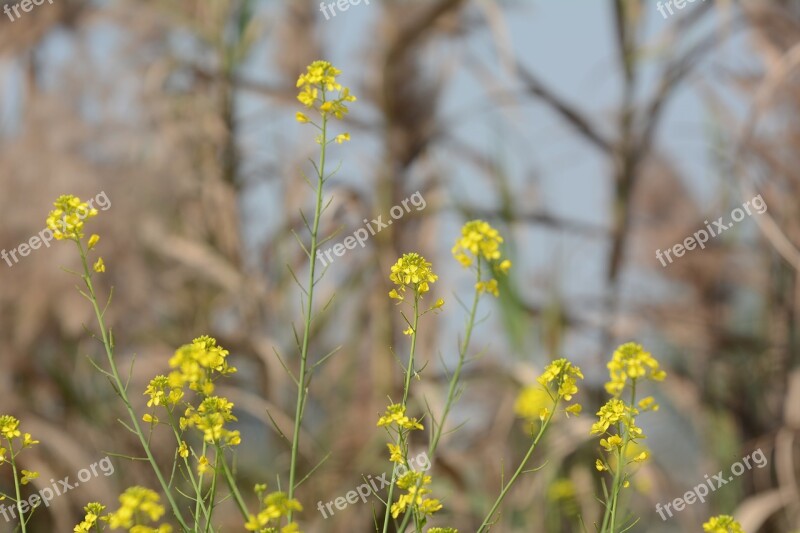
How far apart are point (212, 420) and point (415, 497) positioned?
0.19 metres

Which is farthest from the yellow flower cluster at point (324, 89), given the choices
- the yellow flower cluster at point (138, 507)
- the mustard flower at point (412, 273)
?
the yellow flower cluster at point (138, 507)

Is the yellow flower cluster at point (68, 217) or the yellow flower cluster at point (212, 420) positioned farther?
the yellow flower cluster at point (68, 217)

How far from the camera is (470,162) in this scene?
334 cm

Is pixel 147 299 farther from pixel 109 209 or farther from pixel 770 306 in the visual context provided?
pixel 770 306

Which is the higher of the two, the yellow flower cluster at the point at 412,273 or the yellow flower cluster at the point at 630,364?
the yellow flower cluster at the point at 412,273

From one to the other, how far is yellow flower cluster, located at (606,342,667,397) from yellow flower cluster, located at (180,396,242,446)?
0.32 metres

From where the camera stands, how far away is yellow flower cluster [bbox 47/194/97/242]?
99cm

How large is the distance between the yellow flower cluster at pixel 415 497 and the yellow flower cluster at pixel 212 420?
0.49ft

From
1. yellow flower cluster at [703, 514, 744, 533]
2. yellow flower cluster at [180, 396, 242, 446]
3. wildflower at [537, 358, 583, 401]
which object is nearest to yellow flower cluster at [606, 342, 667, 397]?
wildflower at [537, 358, 583, 401]

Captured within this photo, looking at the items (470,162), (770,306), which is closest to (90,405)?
(470,162)

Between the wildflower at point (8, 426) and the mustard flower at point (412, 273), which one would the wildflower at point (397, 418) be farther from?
the wildflower at point (8, 426)

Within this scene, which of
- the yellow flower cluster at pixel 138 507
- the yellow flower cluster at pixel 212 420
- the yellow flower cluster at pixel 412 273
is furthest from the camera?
the yellow flower cluster at pixel 412 273

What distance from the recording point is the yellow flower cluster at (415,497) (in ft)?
2.97

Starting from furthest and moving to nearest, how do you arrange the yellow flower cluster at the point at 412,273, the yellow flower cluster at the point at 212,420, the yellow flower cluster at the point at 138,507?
the yellow flower cluster at the point at 412,273 < the yellow flower cluster at the point at 212,420 < the yellow flower cluster at the point at 138,507
